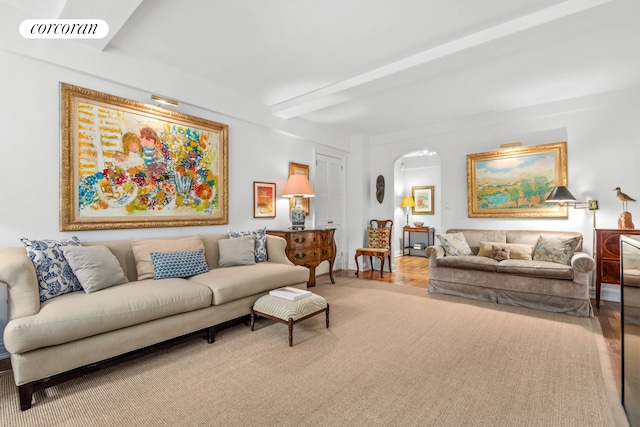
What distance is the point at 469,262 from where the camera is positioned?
3.99 m

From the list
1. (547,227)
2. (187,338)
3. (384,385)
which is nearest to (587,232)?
(547,227)

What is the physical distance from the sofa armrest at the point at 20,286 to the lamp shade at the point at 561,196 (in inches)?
210

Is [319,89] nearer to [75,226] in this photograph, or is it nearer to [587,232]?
[75,226]

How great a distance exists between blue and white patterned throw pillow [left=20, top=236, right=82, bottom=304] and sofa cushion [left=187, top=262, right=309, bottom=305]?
898 millimetres

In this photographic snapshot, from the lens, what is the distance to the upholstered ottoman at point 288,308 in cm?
262

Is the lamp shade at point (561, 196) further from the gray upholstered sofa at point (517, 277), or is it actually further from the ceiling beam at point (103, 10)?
the ceiling beam at point (103, 10)

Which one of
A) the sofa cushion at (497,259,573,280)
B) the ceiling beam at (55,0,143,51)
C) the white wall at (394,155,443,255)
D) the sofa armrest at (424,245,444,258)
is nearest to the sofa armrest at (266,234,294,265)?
the sofa armrest at (424,245,444,258)

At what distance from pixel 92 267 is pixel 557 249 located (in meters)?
4.97

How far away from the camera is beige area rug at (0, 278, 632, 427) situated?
66.7 inches

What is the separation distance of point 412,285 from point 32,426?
4.37 metres

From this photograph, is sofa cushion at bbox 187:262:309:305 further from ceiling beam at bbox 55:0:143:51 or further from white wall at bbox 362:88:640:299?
white wall at bbox 362:88:640:299

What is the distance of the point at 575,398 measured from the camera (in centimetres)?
185

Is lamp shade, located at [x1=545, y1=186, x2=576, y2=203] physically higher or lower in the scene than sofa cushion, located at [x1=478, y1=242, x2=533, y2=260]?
higher

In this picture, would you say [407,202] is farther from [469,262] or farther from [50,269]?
[50,269]
